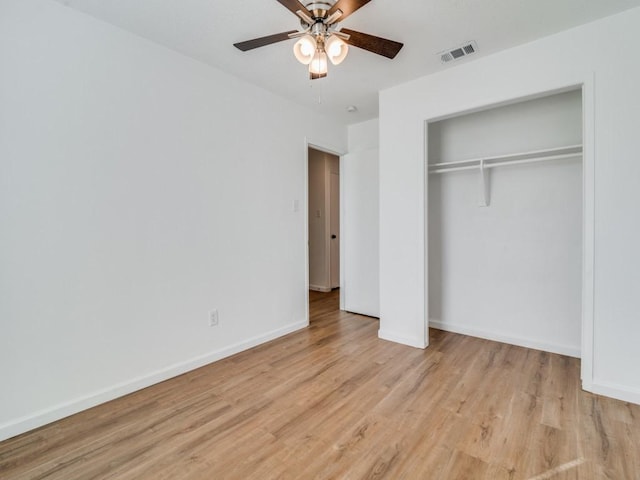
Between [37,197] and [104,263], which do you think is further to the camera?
[104,263]

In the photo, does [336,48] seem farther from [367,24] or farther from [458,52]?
[458,52]

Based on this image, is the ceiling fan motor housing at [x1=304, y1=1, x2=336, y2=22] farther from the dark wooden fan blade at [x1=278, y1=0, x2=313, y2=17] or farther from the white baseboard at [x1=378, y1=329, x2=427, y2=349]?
the white baseboard at [x1=378, y1=329, x2=427, y2=349]

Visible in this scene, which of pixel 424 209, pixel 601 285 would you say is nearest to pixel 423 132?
pixel 424 209

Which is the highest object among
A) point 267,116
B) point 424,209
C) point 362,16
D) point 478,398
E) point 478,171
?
point 362,16

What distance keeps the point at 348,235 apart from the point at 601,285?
8.70 ft

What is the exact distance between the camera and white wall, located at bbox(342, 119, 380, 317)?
13.3 feet

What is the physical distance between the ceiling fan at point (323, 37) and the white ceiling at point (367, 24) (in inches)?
10.5

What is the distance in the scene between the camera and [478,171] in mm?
3268

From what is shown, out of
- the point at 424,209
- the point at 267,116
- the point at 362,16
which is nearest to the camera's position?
the point at 362,16

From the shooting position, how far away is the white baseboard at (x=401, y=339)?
3.07 metres

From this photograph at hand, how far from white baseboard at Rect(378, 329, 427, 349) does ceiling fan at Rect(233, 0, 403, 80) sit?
2.46m

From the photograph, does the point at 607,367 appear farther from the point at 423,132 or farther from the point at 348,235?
the point at 348,235

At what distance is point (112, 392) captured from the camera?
219cm

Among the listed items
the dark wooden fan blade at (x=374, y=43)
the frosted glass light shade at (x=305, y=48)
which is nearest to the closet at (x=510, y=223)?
the dark wooden fan blade at (x=374, y=43)
